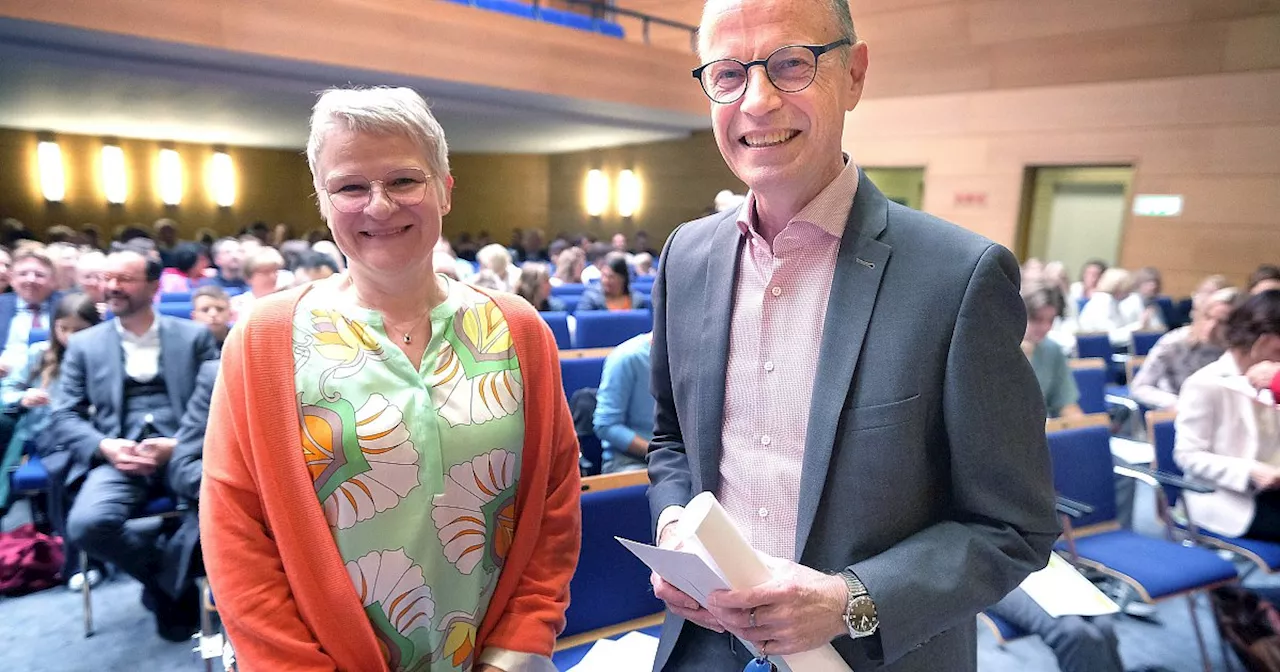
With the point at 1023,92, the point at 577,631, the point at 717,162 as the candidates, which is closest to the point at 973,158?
the point at 1023,92

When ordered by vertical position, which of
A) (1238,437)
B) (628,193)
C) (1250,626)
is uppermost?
(628,193)

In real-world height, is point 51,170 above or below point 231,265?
above

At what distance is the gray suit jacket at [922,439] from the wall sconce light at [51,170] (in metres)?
13.7

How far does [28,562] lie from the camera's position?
2.94 metres

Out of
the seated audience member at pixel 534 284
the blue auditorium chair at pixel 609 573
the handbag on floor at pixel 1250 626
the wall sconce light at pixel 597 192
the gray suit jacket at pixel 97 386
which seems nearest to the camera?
the blue auditorium chair at pixel 609 573

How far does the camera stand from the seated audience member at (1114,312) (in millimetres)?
6152

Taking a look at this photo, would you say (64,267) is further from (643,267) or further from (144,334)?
(643,267)

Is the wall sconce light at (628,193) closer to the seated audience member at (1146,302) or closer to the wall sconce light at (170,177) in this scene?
the wall sconce light at (170,177)

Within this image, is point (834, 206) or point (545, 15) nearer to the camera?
point (834, 206)

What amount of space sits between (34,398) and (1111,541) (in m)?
4.41

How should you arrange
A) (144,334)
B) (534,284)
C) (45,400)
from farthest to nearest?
(534,284)
(45,400)
(144,334)

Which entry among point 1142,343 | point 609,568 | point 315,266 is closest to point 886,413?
point 609,568

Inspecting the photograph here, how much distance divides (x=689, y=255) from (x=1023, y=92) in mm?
9139

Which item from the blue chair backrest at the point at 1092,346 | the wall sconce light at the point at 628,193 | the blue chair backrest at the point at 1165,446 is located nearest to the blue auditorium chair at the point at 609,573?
the blue chair backrest at the point at 1165,446
